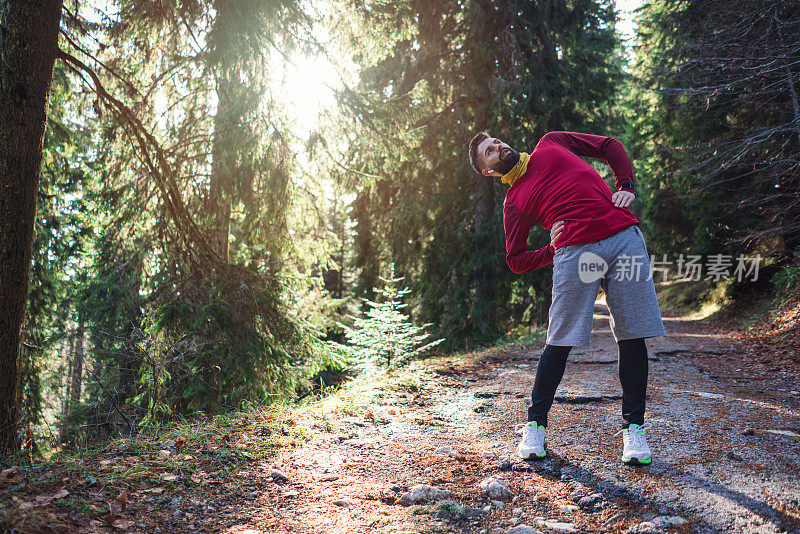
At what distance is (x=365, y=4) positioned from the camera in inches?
243

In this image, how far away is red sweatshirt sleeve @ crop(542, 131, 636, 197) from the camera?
9.61 ft

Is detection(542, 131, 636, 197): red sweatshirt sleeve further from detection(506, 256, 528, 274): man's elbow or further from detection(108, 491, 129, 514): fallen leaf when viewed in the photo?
detection(108, 491, 129, 514): fallen leaf

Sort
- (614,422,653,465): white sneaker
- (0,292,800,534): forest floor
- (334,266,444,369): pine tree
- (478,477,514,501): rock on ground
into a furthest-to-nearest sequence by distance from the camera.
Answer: (334,266,444,369): pine tree, (614,422,653,465): white sneaker, (478,477,514,501): rock on ground, (0,292,800,534): forest floor

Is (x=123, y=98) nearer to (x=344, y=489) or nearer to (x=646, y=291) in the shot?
(x=344, y=489)

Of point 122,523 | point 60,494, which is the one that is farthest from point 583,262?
point 60,494

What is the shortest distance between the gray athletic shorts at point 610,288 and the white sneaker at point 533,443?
56cm

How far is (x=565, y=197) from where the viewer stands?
2.82 m

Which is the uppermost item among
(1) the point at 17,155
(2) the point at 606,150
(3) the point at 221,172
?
(3) the point at 221,172

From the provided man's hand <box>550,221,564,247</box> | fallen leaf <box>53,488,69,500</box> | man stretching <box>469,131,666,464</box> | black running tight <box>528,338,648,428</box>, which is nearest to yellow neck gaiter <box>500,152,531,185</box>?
A: man stretching <box>469,131,666,464</box>

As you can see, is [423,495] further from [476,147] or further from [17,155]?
[17,155]

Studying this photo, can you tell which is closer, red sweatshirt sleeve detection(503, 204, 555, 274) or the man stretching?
the man stretching

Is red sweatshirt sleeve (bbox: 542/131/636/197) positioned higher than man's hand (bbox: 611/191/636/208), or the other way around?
red sweatshirt sleeve (bbox: 542/131/636/197)

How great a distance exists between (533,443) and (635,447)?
1.88ft

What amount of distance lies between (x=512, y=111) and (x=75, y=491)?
891 cm
